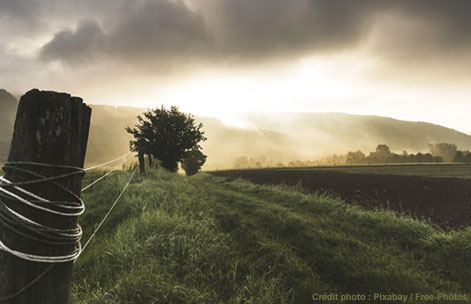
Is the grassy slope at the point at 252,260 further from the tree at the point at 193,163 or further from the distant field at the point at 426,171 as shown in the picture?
the tree at the point at 193,163

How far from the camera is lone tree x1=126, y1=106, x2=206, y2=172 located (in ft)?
57.3

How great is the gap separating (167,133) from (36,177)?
666 inches

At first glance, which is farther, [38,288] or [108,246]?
[108,246]

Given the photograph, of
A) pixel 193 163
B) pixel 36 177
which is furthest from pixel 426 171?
pixel 36 177

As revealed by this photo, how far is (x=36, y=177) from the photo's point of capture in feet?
4.40

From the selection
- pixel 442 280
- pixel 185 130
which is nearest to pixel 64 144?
pixel 442 280

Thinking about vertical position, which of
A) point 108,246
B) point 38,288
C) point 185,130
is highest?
point 185,130

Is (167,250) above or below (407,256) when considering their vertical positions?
above

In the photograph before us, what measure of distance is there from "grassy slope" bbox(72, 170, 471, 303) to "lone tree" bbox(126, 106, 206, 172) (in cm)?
1253

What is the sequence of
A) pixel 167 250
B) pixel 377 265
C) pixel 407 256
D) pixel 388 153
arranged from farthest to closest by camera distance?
pixel 388 153, pixel 407 256, pixel 377 265, pixel 167 250

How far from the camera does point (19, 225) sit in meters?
1.28

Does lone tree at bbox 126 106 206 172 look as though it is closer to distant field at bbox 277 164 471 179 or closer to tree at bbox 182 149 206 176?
tree at bbox 182 149 206 176

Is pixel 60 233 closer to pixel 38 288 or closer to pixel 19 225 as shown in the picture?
pixel 19 225

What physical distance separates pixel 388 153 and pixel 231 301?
121010mm
